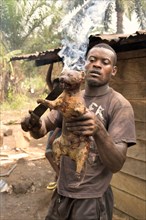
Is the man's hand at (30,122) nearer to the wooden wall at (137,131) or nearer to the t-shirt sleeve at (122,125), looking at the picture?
the t-shirt sleeve at (122,125)

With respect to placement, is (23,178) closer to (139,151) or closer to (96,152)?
(139,151)

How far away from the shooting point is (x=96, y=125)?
153 centimetres

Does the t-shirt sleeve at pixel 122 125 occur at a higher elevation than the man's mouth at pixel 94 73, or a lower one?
lower

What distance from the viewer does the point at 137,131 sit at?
13.5 feet

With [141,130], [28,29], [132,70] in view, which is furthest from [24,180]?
[28,29]

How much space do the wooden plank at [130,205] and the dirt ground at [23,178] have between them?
0.67 feet

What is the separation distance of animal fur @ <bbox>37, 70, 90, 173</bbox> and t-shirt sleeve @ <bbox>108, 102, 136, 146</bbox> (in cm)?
34

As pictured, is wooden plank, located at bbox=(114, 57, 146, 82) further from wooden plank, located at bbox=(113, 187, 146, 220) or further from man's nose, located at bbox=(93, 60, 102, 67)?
man's nose, located at bbox=(93, 60, 102, 67)

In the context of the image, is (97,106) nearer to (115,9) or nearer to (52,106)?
(52,106)

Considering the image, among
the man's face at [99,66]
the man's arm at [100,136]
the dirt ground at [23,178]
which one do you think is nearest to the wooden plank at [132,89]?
the dirt ground at [23,178]

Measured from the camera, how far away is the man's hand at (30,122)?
186 cm

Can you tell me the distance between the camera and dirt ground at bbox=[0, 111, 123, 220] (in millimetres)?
5242

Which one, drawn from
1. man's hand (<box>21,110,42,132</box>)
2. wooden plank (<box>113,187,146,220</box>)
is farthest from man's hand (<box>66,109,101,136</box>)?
wooden plank (<box>113,187,146,220</box>)

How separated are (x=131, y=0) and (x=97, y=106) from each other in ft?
59.5
